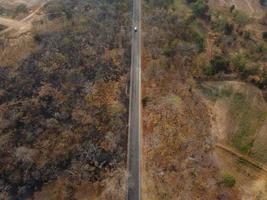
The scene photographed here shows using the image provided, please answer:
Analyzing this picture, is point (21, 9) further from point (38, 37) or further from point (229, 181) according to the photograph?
point (229, 181)

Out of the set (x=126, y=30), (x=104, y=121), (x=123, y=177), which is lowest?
(x=123, y=177)

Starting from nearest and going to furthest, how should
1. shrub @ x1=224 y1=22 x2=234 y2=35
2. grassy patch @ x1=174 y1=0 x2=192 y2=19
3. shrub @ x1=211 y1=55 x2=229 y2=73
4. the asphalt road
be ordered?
the asphalt road → shrub @ x1=211 y1=55 x2=229 y2=73 → shrub @ x1=224 y1=22 x2=234 y2=35 → grassy patch @ x1=174 y1=0 x2=192 y2=19

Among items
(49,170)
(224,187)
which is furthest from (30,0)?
(224,187)

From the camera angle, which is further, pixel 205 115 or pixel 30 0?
pixel 30 0

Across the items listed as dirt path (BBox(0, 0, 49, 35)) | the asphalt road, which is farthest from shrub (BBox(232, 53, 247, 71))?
dirt path (BBox(0, 0, 49, 35))

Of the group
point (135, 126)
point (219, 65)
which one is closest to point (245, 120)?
point (219, 65)

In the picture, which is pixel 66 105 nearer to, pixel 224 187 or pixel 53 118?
pixel 53 118

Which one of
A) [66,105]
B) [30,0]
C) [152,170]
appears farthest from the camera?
[30,0]

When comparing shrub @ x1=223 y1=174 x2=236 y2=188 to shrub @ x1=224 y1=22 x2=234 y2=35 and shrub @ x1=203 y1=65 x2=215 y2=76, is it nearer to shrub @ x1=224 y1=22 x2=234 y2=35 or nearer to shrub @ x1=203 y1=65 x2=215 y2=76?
shrub @ x1=203 y1=65 x2=215 y2=76

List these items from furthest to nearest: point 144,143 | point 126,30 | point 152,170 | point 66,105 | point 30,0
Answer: point 30,0, point 126,30, point 66,105, point 144,143, point 152,170
